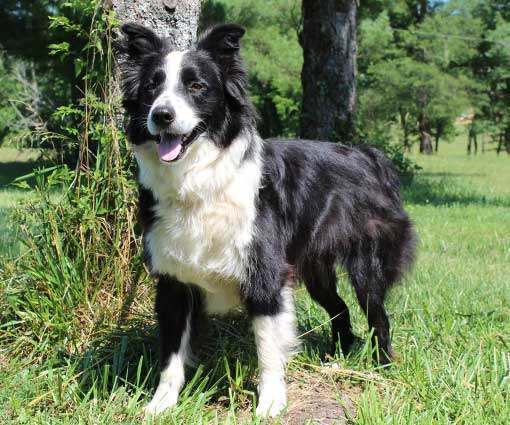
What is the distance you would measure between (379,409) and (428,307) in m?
1.69

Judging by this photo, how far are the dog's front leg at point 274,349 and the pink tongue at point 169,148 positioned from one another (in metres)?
0.93

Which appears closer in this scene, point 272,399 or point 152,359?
point 272,399

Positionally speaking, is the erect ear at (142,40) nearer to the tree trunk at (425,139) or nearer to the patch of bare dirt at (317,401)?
the patch of bare dirt at (317,401)

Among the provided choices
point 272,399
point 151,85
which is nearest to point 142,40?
point 151,85

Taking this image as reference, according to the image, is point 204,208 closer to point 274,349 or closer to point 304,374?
point 274,349

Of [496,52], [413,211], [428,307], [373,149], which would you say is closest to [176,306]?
[373,149]

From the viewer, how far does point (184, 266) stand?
11.1 ft

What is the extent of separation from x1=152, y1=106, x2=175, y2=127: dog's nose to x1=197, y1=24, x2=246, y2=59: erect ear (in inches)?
20.6

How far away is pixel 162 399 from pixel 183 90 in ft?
5.21

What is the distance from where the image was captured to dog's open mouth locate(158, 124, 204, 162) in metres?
3.19

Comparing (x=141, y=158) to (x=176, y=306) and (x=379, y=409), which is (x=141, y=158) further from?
(x=379, y=409)

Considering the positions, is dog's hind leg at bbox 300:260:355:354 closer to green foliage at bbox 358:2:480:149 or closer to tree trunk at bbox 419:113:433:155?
green foliage at bbox 358:2:480:149

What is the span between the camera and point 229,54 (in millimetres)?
3482

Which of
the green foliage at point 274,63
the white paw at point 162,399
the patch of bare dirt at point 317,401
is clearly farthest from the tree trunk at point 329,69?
the green foliage at point 274,63
